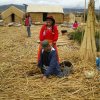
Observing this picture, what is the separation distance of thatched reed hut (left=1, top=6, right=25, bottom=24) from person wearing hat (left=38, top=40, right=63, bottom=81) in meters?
21.8

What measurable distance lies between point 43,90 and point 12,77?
3.18 ft

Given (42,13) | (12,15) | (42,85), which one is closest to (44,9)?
(42,13)

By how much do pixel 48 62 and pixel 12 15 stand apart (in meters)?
22.2

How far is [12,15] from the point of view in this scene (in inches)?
1090

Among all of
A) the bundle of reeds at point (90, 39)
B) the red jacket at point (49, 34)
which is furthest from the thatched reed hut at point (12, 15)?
the red jacket at point (49, 34)

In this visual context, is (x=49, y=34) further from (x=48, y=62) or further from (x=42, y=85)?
(x=42, y=85)

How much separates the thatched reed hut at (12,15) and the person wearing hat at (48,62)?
21.8 meters

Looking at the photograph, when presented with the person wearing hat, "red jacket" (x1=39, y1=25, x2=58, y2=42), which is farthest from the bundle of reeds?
the person wearing hat

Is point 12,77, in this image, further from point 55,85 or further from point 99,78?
point 99,78

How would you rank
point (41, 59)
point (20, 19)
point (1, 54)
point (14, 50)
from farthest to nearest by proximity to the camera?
point (20, 19) < point (14, 50) < point (1, 54) < point (41, 59)

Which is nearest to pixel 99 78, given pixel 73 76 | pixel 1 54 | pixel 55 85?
pixel 73 76

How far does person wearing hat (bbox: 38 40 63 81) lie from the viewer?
5684 mm

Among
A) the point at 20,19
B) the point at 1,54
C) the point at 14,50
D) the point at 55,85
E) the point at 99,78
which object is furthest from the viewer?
the point at 20,19

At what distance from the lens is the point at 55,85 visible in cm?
528
